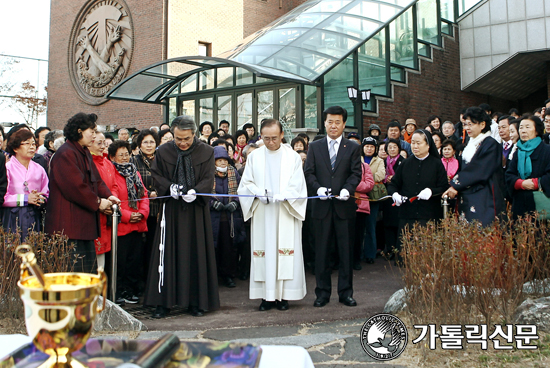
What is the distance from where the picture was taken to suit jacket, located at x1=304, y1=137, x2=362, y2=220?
18.9 ft

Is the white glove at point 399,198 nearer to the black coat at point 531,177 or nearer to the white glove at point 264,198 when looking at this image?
the black coat at point 531,177

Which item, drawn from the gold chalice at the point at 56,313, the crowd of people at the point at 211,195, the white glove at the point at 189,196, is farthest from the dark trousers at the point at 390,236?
the gold chalice at the point at 56,313

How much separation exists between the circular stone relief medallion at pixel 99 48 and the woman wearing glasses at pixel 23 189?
1652 centimetres

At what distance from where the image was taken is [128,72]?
21156 mm

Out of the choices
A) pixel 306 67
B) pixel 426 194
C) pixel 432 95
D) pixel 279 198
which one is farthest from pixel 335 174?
pixel 432 95

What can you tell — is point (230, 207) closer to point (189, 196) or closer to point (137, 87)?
point (189, 196)

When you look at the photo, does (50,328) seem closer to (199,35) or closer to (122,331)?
(122,331)

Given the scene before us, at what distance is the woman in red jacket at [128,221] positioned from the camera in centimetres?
614

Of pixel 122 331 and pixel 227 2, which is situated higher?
pixel 227 2

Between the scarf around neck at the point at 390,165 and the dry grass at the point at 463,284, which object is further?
the scarf around neck at the point at 390,165

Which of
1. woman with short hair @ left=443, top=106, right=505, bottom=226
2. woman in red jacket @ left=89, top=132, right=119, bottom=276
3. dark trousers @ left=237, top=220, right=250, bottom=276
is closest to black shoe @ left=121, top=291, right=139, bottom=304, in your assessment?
woman in red jacket @ left=89, top=132, right=119, bottom=276

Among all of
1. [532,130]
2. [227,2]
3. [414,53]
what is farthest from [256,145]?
[227,2]

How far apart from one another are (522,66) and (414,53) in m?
4.50

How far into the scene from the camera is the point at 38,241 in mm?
4578
